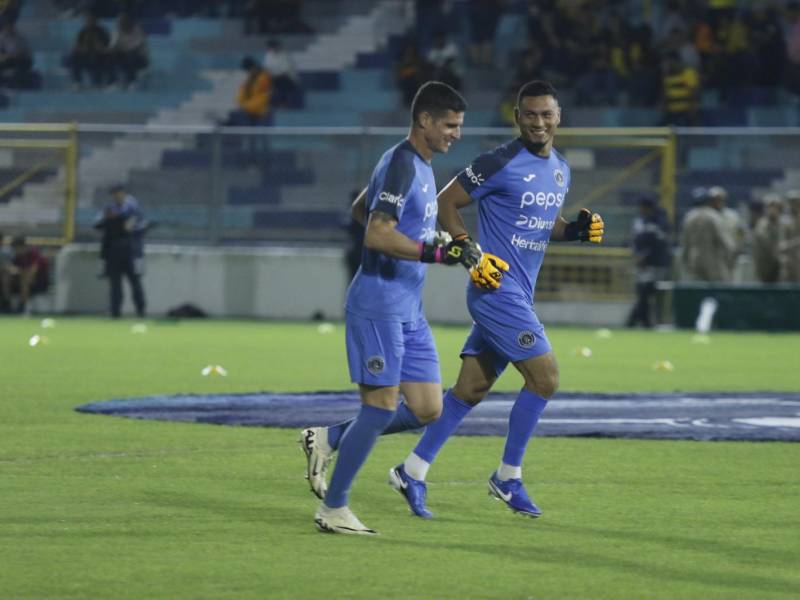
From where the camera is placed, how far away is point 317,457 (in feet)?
29.7

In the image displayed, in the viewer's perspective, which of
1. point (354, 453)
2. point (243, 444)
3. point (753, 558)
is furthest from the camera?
point (243, 444)

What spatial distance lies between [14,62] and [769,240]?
1547 centimetres

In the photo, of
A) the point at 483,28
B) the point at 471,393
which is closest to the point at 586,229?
the point at 471,393

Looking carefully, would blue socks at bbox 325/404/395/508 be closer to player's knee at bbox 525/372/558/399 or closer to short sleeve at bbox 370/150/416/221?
short sleeve at bbox 370/150/416/221

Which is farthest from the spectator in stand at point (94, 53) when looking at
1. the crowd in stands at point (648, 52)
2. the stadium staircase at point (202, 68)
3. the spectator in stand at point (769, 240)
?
the spectator in stand at point (769, 240)

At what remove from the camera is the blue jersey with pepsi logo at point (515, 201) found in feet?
30.9

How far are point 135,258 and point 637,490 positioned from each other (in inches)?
762

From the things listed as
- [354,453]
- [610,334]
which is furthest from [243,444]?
[610,334]

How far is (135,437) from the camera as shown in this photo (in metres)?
12.0

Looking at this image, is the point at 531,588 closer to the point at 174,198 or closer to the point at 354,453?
the point at 354,453

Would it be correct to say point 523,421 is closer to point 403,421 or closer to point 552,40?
point 403,421

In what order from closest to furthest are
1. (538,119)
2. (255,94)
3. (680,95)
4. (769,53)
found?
(538,119), (680,95), (769,53), (255,94)

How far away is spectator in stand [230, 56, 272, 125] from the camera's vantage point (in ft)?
106

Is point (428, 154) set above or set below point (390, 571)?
above
